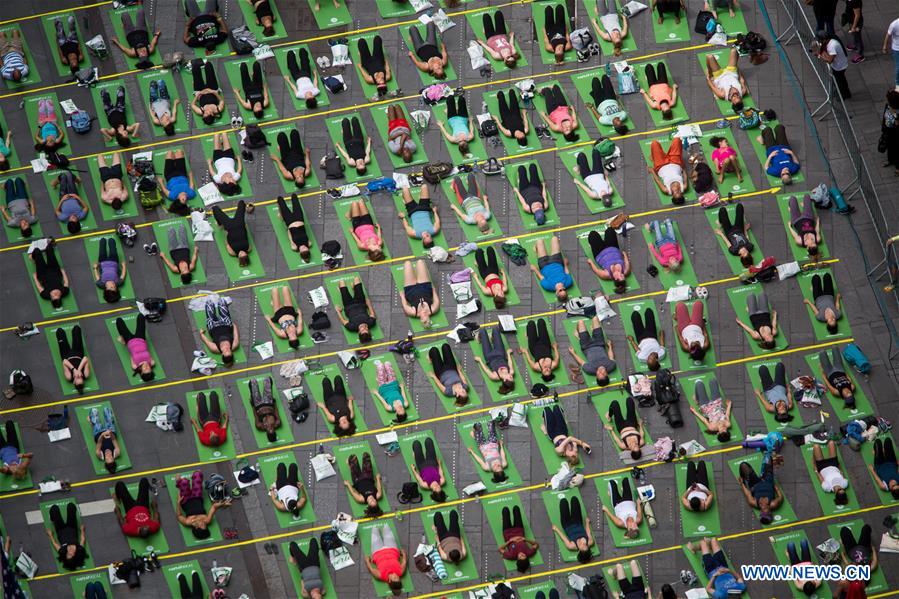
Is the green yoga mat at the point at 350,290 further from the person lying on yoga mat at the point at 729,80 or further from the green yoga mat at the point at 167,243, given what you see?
the person lying on yoga mat at the point at 729,80

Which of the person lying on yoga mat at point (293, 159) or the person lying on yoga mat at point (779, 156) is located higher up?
the person lying on yoga mat at point (293, 159)

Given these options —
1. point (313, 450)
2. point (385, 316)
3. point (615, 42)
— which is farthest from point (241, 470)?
point (615, 42)

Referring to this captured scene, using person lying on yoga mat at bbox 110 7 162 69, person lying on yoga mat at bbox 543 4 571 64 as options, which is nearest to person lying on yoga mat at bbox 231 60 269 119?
person lying on yoga mat at bbox 110 7 162 69

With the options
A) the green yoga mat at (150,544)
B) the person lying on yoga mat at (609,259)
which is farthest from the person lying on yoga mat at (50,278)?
the person lying on yoga mat at (609,259)

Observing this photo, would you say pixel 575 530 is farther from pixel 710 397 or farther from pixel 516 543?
pixel 710 397

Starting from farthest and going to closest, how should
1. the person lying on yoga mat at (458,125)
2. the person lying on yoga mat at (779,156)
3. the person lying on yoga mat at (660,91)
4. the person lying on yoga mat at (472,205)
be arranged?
the person lying on yoga mat at (660,91), the person lying on yoga mat at (458,125), the person lying on yoga mat at (779,156), the person lying on yoga mat at (472,205)

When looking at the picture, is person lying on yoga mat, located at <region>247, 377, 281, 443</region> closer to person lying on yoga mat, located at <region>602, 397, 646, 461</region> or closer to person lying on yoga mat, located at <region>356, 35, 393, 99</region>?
person lying on yoga mat, located at <region>602, 397, 646, 461</region>

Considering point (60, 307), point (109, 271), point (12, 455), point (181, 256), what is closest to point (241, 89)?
point (181, 256)

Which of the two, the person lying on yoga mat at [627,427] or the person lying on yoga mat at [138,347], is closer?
the person lying on yoga mat at [627,427]
